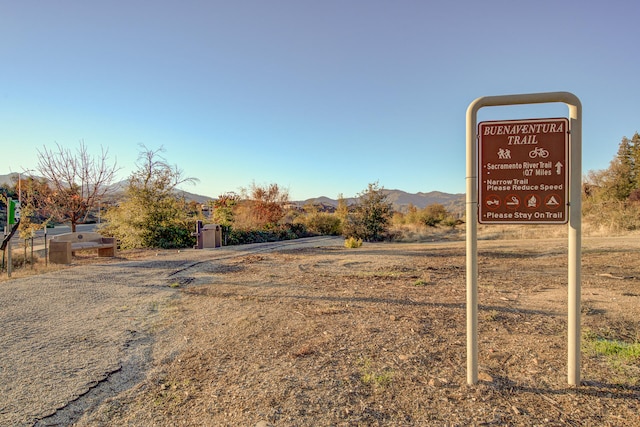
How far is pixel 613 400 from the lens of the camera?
279 cm

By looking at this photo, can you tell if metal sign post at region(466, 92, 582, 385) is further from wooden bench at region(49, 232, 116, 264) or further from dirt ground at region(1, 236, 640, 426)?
wooden bench at region(49, 232, 116, 264)

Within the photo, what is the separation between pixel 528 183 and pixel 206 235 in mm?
15362

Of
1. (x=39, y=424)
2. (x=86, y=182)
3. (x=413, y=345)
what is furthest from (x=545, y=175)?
(x=86, y=182)

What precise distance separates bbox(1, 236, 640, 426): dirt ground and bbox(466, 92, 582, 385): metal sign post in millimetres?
359

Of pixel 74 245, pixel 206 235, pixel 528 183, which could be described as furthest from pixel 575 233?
pixel 206 235

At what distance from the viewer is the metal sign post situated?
9.75ft

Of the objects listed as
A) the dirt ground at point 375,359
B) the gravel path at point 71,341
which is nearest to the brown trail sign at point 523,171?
the dirt ground at point 375,359

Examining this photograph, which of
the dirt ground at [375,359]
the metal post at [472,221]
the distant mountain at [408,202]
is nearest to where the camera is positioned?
the dirt ground at [375,359]

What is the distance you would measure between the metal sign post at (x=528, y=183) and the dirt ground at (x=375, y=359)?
359 millimetres

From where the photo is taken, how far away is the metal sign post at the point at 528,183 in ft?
9.75

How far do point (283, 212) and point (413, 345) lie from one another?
1017 inches

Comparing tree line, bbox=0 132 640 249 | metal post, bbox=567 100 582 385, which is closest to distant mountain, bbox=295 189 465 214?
tree line, bbox=0 132 640 249

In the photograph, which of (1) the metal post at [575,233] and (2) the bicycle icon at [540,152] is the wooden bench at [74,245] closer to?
(2) the bicycle icon at [540,152]

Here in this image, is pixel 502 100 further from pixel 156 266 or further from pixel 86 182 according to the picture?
pixel 86 182
